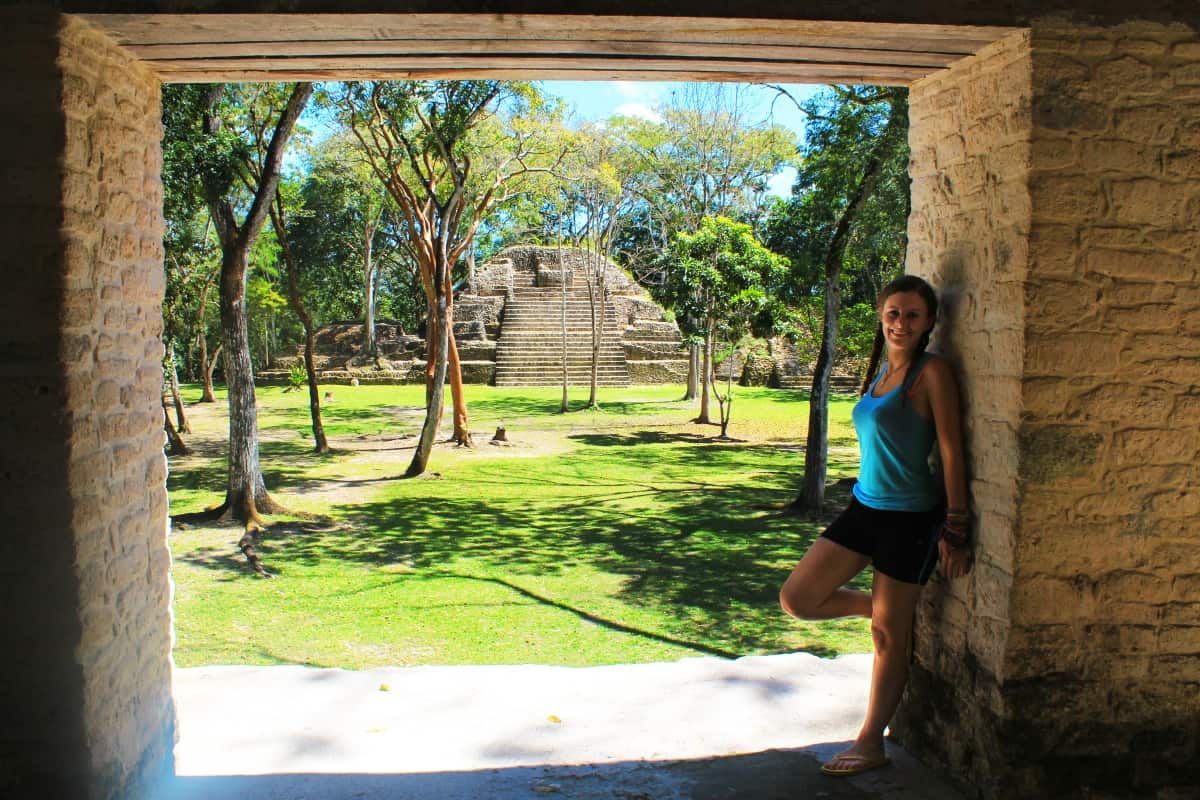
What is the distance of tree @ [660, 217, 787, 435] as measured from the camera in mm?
13047

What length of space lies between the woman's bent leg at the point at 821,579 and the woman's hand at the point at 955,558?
0.22 meters

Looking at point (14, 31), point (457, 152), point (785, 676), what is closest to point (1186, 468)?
point (785, 676)

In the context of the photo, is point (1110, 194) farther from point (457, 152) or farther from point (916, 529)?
point (457, 152)

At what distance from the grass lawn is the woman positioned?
2.71 m

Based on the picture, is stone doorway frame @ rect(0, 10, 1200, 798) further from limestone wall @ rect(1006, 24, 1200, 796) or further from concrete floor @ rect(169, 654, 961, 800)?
concrete floor @ rect(169, 654, 961, 800)

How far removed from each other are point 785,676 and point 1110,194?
2019 mm

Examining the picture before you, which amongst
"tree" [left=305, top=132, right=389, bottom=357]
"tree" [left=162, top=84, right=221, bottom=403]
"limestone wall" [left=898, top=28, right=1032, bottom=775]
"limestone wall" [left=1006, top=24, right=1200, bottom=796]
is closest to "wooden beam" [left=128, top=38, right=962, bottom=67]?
"limestone wall" [left=898, top=28, right=1032, bottom=775]

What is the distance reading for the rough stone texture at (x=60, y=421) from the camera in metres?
2.22

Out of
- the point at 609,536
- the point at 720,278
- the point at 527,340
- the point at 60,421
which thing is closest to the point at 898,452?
the point at 60,421

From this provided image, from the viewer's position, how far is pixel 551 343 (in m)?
27.6

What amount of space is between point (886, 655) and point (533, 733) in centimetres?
117

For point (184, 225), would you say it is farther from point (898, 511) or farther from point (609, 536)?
point (898, 511)

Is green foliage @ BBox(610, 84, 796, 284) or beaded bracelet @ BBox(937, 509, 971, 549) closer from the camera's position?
beaded bracelet @ BBox(937, 509, 971, 549)

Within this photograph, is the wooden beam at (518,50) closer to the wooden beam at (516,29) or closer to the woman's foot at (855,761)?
the wooden beam at (516,29)
